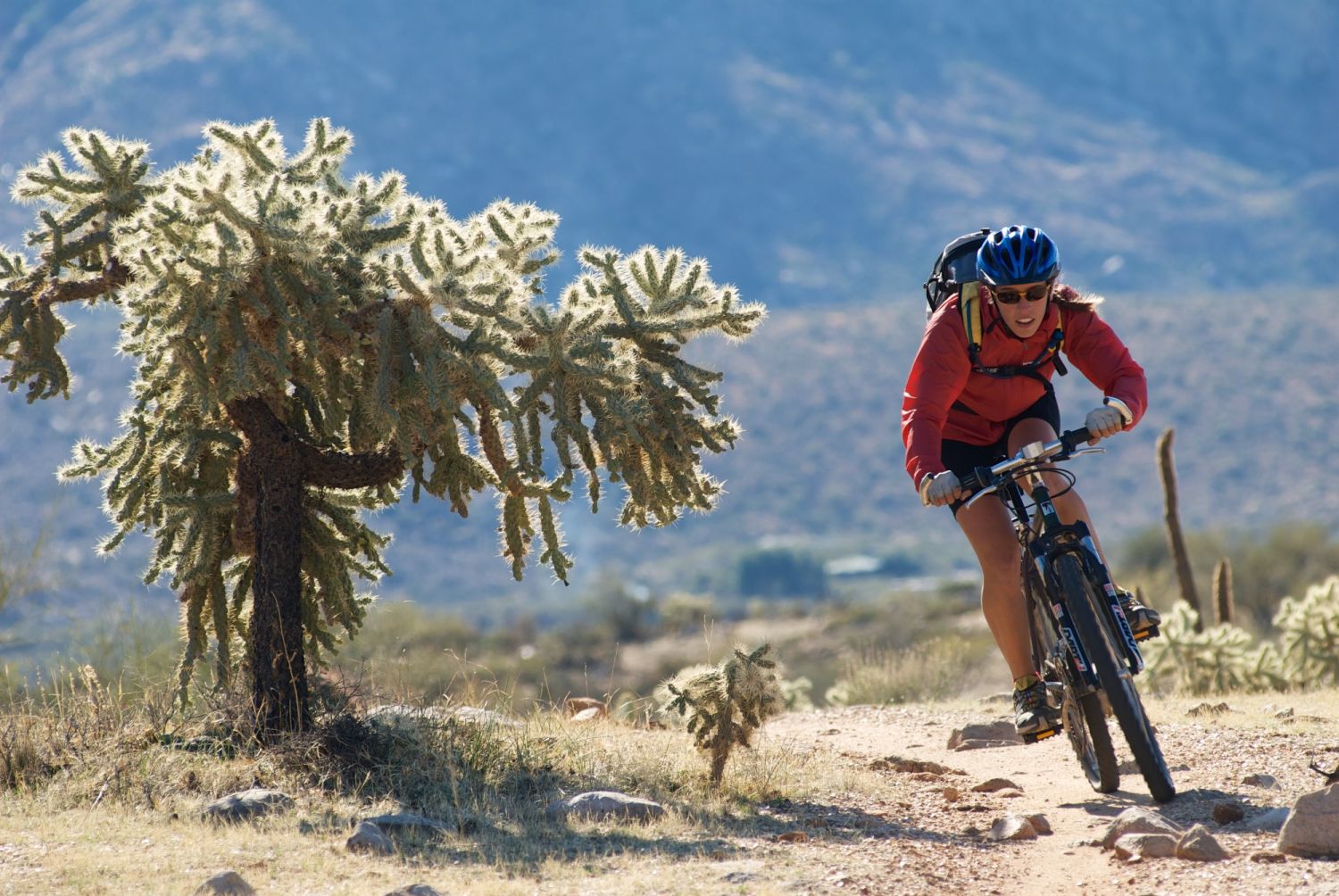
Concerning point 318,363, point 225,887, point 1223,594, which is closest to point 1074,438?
point 225,887

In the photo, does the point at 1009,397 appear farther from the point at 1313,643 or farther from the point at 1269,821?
the point at 1313,643

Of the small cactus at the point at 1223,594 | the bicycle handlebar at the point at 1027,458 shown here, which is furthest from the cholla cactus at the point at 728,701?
the small cactus at the point at 1223,594

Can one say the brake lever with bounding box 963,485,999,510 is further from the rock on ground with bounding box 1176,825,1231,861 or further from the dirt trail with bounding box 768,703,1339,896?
the rock on ground with bounding box 1176,825,1231,861

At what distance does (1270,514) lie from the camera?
8656 cm

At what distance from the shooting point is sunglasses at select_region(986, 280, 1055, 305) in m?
6.70

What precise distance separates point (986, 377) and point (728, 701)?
1989 mm

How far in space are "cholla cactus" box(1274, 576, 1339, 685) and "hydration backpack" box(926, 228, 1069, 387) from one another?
7729 millimetres

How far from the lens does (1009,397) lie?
7.11 m

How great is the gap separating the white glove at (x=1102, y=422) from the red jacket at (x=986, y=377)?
15cm

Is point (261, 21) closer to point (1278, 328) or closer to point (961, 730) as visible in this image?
point (1278, 328)

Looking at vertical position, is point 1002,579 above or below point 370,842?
above

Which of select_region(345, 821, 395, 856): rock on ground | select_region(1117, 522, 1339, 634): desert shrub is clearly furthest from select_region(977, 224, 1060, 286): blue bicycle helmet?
select_region(1117, 522, 1339, 634): desert shrub

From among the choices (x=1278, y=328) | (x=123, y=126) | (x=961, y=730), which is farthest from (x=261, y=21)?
(x=961, y=730)

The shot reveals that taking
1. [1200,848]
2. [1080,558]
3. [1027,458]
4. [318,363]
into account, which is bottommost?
[1200,848]
